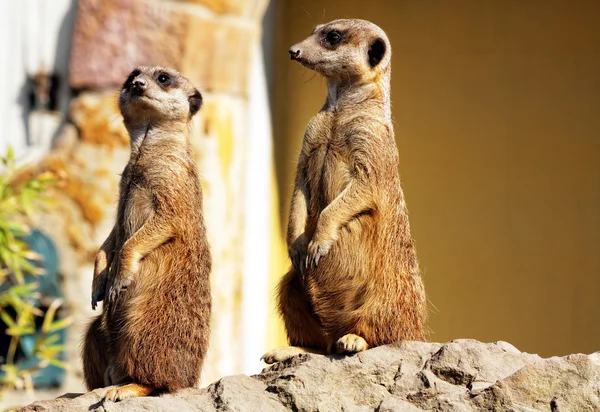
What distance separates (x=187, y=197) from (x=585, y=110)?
3.45 meters

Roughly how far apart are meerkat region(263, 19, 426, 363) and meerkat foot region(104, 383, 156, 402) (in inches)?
17.8

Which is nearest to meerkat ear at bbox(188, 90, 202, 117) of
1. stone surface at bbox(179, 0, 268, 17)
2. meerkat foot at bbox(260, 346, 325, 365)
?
meerkat foot at bbox(260, 346, 325, 365)

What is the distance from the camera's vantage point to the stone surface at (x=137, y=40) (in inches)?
257

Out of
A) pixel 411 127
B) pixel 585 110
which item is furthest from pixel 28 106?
pixel 585 110

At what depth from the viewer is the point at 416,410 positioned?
3934mm

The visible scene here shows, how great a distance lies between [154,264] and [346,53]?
1.10 m

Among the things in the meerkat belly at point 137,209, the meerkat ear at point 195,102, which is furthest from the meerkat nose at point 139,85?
the meerkat belly at point 137,209

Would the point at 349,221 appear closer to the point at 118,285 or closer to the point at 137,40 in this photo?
the point at 118,285

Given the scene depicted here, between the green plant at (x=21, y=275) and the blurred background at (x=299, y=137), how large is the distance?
0.10 meters

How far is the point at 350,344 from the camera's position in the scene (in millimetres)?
4273

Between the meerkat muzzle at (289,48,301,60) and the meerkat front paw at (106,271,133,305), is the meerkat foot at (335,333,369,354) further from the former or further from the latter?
the meerkat muzzle at (289,48,301,60)

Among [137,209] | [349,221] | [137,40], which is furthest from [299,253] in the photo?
[137,40]

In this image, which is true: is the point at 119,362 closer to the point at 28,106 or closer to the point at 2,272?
the point at 2,272

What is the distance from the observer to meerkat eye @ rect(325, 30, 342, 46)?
15.2 ft
